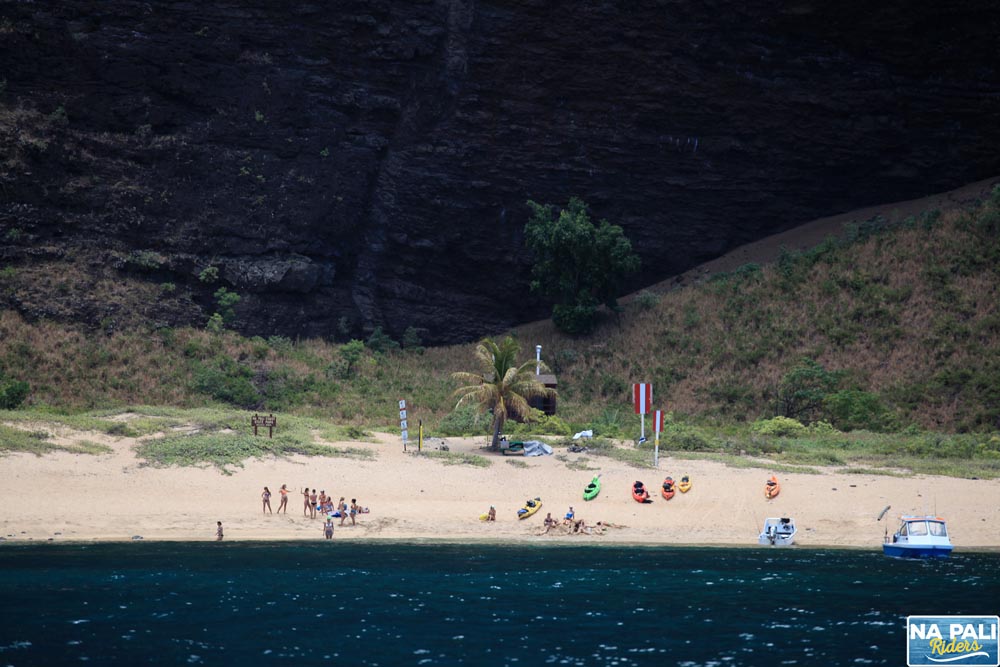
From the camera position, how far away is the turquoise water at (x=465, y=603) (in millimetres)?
19484

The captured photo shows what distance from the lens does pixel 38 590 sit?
23219mm

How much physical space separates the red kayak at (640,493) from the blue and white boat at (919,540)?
7.37 metres

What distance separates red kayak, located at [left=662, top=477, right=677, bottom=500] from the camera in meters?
32.5

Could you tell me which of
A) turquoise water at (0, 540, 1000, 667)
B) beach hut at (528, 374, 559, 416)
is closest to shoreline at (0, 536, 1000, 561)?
turquoise water at (0, 540, 1000, 667)

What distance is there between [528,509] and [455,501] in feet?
8.28

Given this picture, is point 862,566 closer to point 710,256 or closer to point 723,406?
point 723,406

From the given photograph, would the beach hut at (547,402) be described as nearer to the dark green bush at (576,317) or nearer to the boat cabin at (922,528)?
the dark green bush at (576,317)

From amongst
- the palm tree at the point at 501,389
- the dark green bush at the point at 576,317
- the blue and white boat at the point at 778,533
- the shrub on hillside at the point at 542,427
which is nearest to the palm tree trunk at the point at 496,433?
the palm tree at the point at 501,389

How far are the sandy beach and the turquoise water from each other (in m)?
1.67

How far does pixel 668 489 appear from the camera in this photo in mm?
32594

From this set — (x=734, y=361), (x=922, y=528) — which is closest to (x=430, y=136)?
(x=734, y=361)

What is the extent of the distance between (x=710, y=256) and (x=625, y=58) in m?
13.4

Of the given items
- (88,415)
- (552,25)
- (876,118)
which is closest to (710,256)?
(876,118)

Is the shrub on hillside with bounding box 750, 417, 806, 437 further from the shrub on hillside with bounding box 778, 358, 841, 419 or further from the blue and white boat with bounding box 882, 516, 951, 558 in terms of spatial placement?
the blue and white boat with bounding box 882, 516, 951, 558
